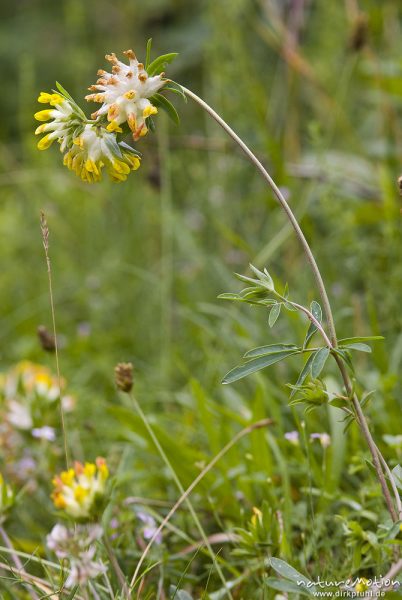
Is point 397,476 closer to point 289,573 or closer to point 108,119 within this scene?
point 289,573

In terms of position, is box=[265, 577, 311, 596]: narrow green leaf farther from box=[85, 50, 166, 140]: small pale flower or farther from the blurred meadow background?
box=[85, 50, 166, 140]: small pale flower

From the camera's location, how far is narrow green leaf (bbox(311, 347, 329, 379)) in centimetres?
85

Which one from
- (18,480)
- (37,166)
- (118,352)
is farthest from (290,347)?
(37,166)

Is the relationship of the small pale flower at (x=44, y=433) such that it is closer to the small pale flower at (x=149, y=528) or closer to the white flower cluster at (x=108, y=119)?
the small pale flower at (x=149, y=528)

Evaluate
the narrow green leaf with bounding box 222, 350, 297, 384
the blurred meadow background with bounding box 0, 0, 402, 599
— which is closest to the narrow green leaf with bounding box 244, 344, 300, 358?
the narrow green leaf with bounding box 222, 350, 297, 384

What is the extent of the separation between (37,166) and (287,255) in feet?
3.99

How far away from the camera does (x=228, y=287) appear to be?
205 cm

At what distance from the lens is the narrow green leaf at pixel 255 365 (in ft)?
2.85

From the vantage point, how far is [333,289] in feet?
6.28

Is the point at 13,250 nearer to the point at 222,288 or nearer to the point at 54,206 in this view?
the point at 54,206

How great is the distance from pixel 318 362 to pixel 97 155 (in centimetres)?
35

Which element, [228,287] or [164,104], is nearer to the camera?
[164,104]

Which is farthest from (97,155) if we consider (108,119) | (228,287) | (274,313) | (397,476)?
(228,287)

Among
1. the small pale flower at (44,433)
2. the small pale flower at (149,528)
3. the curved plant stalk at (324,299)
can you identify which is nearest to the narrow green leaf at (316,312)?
the curved plant stalk at (324,299)
